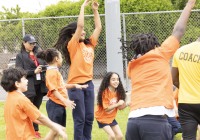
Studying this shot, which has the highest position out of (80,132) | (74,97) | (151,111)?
(151,111)

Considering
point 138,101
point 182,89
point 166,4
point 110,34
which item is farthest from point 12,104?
point 166,4

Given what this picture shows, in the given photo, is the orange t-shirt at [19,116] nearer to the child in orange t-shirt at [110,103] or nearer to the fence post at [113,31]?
the child in orange t-shirt at [110,103]

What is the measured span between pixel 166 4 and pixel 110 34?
36.0ft

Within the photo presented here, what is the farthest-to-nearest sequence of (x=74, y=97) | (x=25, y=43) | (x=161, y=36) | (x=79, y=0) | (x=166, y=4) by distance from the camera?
1. (x=79, y=0)
2. (x=166, y=4)
3. (x=161, y=36)
4. (x=25, y=43)
5. (x=74, y=97)

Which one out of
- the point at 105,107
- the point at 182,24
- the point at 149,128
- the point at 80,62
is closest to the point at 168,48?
the point at 182,24

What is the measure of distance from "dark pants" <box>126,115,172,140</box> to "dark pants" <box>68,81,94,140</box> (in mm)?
2663

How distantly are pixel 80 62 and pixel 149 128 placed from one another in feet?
9.41

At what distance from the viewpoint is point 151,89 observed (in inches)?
207

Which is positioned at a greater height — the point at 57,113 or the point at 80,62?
the point at 80,62

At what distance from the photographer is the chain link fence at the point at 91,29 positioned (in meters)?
14.9

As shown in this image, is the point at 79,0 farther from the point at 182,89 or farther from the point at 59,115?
the point at 182,89

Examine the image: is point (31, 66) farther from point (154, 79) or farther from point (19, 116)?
point (154, 79)

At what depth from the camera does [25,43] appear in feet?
32.6

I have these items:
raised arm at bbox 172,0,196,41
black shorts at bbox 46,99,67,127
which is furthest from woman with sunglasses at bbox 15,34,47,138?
raised arm at bbox 172,0,196,41
